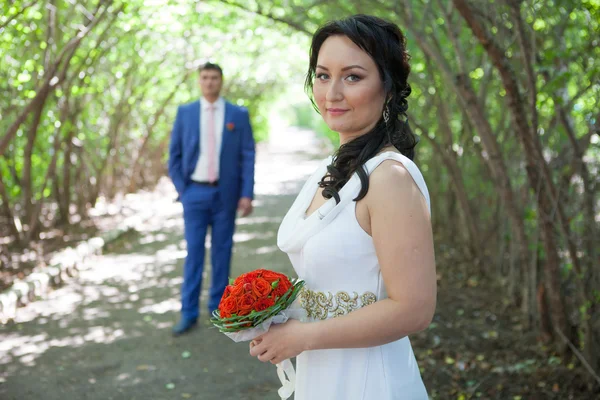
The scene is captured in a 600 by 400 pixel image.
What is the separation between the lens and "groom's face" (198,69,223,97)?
5.97 meters

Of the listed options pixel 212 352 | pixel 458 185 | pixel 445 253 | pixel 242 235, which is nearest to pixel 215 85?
pixel 212 352

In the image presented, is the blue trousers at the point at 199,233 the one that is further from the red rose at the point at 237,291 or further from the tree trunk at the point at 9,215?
the red rose at the point at 237,291

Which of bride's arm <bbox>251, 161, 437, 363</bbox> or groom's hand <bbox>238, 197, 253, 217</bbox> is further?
groom's hand <bbox>238, 197, 253, 217</bbox>

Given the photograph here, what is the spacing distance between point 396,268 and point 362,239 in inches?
6.0

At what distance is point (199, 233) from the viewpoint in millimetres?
5887

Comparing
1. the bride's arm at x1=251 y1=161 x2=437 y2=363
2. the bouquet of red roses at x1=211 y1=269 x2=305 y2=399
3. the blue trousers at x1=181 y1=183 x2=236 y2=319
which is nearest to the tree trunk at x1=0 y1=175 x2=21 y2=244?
the blue trousers at x1=181 y1=183 x2=236 y2=319

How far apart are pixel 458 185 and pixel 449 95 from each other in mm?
1844

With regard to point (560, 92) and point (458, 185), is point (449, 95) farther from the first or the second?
point (560, 92)

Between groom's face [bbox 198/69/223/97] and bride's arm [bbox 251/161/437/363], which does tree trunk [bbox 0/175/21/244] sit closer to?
groom's face [bbox 198/69/223/97]

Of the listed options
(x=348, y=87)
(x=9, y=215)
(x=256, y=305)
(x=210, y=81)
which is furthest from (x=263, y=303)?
(x=9, y=215)

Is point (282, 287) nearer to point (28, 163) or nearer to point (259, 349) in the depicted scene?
point (259, 349)

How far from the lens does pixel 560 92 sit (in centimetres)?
530

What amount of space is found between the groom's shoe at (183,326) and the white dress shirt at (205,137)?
1.31 meters

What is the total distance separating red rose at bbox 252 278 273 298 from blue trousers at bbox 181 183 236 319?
4.13 metres
